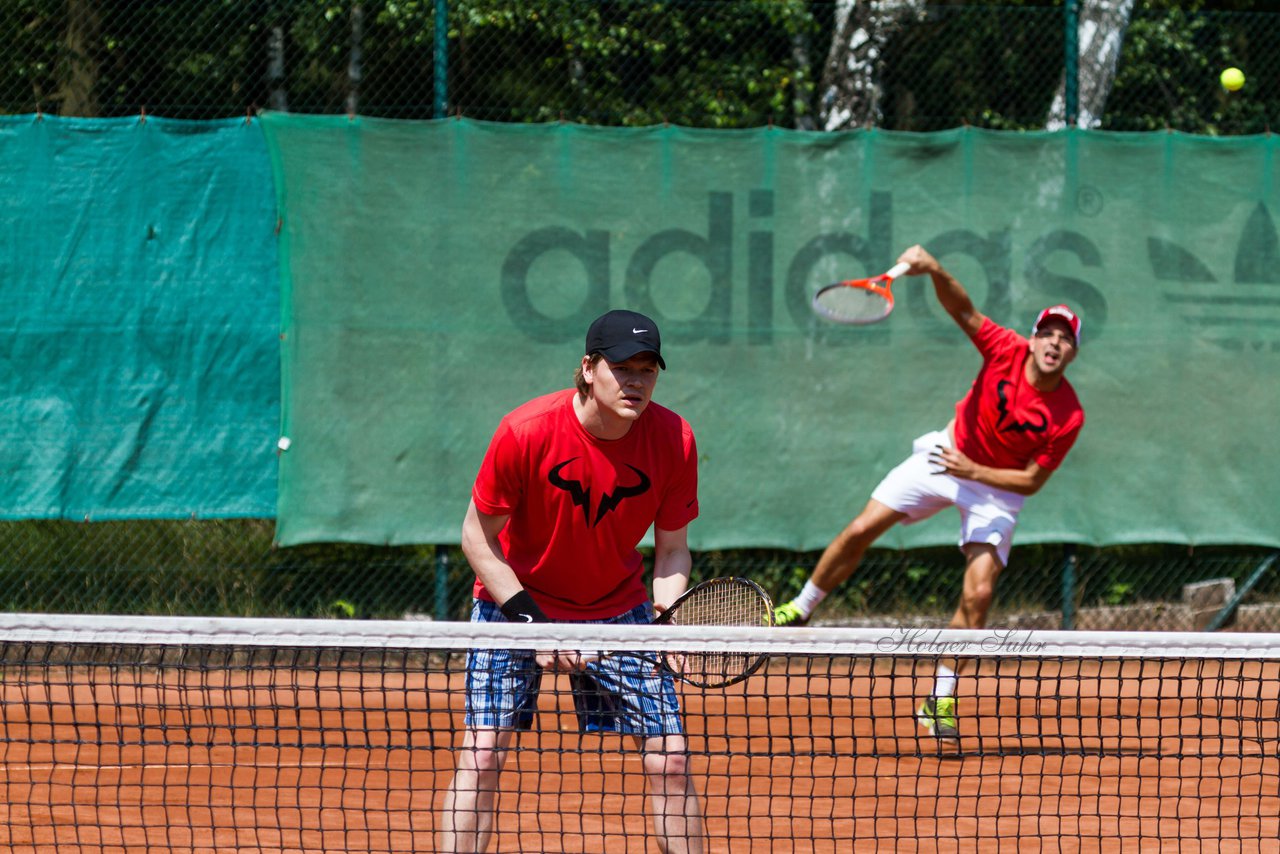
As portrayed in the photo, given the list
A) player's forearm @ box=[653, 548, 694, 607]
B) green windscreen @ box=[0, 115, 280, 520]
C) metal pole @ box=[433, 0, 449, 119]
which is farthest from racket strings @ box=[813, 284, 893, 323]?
player's forearm @ box=[653, 548, 694, 607]

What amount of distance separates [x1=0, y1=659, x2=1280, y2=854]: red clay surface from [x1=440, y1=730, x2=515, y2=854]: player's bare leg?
290 millimetres

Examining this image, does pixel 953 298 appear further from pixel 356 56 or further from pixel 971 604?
pixel 356 56

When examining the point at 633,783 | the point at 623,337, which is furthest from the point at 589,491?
the point at 633,783

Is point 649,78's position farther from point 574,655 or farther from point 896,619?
point 574,655

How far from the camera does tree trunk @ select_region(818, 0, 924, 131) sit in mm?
8016

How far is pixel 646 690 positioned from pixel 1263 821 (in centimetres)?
244

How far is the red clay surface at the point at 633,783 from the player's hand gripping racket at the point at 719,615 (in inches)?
6.4

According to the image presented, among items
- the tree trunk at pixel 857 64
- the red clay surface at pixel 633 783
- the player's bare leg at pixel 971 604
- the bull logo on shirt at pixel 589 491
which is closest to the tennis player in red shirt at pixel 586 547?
the bull logo on shirt at pixel 589 491

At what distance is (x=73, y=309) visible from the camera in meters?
6.47

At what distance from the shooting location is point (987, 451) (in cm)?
569

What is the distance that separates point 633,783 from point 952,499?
1709 millimetres

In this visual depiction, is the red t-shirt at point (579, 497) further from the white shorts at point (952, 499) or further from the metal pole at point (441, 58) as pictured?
the metal pole at point (441, 58)

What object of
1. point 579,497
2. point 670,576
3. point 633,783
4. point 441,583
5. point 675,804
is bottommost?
point 441,583

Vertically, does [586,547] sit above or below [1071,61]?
below
